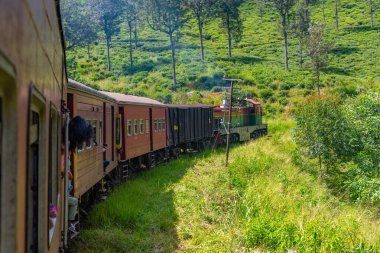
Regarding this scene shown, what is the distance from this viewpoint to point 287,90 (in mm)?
39531

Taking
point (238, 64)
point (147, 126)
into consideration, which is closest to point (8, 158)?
point (147, 126)

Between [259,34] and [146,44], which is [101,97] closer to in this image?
[146,44]

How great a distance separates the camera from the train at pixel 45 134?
1.36 metres

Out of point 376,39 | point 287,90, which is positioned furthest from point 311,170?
point 376,39

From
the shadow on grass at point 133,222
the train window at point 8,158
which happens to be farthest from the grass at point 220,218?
the train window at point 8,158

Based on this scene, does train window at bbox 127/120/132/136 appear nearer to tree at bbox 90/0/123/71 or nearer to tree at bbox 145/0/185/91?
tree at bbox 145/0/185/91

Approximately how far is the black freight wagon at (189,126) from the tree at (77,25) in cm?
2685

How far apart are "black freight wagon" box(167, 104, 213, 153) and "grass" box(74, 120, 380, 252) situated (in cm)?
495

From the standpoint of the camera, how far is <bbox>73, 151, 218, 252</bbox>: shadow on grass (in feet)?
24.2

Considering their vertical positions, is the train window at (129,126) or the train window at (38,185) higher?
the train window at (129,126)

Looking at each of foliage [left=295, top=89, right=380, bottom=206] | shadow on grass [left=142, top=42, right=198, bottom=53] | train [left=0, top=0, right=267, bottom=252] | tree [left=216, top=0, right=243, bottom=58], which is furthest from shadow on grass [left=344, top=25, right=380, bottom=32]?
train [left=0, top=0, right=267, bottom=252]

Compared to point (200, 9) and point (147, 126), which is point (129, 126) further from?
point (200, 9)

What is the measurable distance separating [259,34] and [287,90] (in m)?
30.0

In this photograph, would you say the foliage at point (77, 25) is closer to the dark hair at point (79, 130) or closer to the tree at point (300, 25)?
the tree at point (300, 25)
